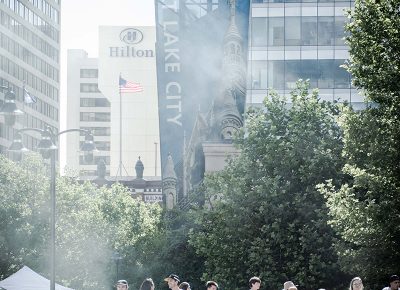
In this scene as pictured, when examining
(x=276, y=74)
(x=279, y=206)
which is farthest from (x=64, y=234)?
(x=279, y=206)

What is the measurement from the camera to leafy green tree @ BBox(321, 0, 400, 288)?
116 ft

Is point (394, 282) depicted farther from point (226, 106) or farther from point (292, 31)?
point (226, 106)

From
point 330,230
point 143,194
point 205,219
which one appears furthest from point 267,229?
point 143,194

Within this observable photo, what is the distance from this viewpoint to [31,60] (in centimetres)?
13412

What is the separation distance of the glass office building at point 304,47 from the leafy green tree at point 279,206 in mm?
20793

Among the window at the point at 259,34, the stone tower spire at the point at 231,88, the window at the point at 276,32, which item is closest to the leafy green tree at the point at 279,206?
the window at the point at 276,32

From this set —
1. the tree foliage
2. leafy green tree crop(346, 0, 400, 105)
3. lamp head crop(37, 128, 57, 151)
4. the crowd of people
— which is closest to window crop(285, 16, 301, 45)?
the tree foliage

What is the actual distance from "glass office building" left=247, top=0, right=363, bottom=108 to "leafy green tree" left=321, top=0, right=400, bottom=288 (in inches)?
1526

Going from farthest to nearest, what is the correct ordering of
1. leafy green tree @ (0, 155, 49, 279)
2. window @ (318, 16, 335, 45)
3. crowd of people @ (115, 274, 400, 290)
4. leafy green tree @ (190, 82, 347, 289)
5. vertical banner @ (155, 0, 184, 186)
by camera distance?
vertical banner @ (155, 0, 184, 186)
window @ (318, 16, 335, 45)
leafy green tree @ (0, 155, 49, 279)
leafy green tree @ (190, 82, 347, 289)
crowd of people @ (115, 274, 400, 290)

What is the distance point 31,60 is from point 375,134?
101 metres

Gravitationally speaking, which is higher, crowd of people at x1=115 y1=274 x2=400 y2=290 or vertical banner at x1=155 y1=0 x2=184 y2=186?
vertical banner at x1=155 y1=0 x2=184 y2=186

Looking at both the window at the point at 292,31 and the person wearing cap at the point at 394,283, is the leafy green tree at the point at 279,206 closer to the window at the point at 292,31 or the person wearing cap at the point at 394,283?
the window at the point at 292,31

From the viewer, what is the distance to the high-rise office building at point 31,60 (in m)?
125

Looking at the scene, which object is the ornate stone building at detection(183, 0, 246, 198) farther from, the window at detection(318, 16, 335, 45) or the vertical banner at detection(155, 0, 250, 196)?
the window at detection(318, 16, 335, 45)
